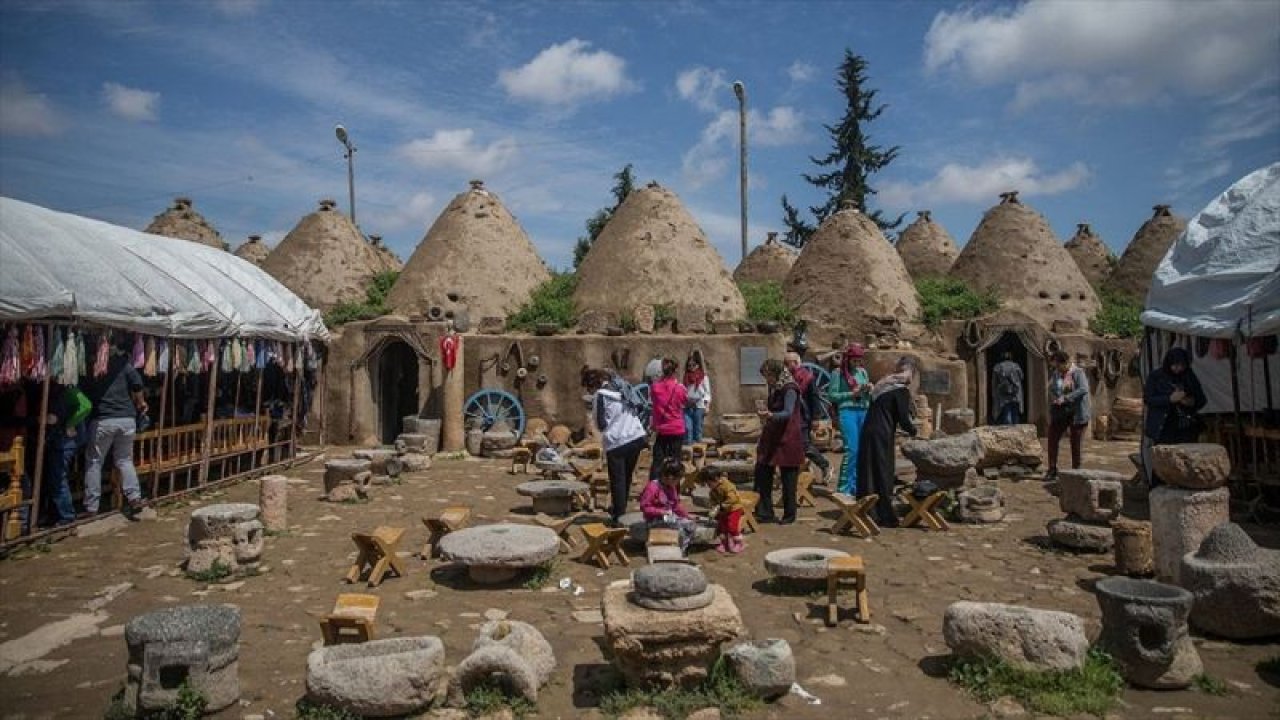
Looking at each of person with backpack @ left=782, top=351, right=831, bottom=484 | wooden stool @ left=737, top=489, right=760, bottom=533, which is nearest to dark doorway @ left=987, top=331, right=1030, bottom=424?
person with backpack @ left=782, top=351, right=831, bottom=484

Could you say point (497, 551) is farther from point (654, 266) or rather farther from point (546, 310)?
point (654, 266)

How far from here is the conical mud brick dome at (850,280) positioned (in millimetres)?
16562

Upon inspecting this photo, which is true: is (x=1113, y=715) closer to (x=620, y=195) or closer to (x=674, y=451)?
(x=674, y=451)

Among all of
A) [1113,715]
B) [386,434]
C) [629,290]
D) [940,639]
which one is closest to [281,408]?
[386,434]

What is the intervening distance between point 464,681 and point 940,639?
2.83 m

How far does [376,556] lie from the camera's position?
612 cm

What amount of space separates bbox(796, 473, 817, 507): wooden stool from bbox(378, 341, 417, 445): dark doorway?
825 cm

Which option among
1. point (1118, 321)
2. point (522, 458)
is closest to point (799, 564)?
point (522, 458)

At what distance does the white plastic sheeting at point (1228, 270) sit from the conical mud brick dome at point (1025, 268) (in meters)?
7.75

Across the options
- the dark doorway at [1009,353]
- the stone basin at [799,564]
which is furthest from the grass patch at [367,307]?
the dark doorway at [1009,353]

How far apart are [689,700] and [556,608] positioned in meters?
1.80

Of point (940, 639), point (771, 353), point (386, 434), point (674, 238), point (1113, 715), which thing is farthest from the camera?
point (674, 238)

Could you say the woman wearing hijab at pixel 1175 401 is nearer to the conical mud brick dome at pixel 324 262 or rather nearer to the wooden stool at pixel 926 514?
the wooden stool at pixel 926 514

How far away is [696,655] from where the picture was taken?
3.95m
